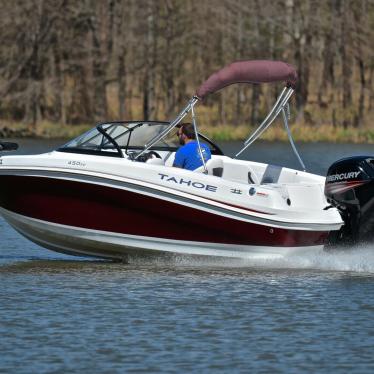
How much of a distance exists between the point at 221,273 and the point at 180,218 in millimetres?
749

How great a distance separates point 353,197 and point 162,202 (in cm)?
208

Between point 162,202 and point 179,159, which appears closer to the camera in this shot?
point 162,202

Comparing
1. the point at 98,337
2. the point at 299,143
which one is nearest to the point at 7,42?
the point at 299,143

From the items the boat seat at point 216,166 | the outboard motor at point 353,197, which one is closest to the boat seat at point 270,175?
the boat seat at point 216,166

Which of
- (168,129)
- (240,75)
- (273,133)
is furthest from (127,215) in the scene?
(273,133)

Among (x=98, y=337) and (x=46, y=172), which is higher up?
(x=46, y=172)

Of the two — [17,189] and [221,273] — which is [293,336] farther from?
[17,189]

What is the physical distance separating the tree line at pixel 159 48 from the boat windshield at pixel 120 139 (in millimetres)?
43549

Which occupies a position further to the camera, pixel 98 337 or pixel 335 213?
pixel 335 213

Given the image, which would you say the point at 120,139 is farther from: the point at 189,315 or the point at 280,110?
the point at 189,315

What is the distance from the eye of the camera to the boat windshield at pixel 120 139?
1482cm

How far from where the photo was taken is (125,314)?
40.0 feet

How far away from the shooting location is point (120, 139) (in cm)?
1536

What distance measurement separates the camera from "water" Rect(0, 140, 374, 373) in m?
10.3
